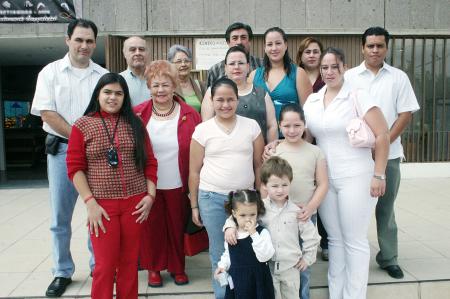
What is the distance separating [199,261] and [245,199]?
60.1 inches

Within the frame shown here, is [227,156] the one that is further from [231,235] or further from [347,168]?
[347,168]

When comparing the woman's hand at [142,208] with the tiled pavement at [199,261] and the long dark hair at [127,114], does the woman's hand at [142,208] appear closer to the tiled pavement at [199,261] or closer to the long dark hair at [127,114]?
the long dark hair at [127,114]

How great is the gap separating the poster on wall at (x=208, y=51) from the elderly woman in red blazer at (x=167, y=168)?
4418 millimetres

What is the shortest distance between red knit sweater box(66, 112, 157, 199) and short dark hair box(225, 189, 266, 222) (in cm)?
60

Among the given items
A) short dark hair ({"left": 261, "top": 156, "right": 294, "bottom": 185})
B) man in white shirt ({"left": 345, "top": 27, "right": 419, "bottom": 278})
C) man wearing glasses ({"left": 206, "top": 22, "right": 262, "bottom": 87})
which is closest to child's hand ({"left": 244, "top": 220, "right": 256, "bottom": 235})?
short dark hair ({"left": 261, "top": 156, "right": 294, "bottom": 185})

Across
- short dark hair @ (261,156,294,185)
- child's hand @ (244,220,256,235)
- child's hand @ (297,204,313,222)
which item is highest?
short dark hair @ (261,156,294,185)

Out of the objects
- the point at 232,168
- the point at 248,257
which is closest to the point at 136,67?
the point at 232,168

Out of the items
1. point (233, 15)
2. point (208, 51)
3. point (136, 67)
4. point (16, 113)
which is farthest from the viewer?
point (16, 113)

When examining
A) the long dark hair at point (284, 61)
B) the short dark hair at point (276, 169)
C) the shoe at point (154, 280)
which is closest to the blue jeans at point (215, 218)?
the short dark hair at point (276, 169)

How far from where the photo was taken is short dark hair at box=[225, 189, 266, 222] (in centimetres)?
260

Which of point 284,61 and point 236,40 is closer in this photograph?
point 284,61

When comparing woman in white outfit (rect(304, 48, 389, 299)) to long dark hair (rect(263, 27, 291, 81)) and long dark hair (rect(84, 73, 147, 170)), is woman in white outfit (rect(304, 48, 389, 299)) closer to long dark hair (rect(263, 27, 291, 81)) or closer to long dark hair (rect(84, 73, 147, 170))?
long dark hair (rect(263, 27, 291, 81))

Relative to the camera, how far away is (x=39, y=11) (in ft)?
23.7

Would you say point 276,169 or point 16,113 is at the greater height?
point 16,113
